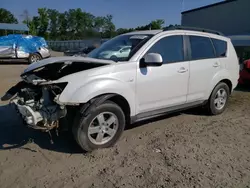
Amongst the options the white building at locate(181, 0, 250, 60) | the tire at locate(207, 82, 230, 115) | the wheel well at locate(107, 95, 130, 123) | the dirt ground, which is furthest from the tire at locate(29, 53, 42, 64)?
the wheel well at locate(107, 95, 130, 123)

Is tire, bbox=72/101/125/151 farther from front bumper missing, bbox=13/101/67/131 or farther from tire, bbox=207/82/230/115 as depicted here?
tire, bbox=207/82/230/115

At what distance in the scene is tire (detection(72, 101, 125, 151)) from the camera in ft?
11.1

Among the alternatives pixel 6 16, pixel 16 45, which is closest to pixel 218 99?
pixel 16 45

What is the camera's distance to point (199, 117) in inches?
210

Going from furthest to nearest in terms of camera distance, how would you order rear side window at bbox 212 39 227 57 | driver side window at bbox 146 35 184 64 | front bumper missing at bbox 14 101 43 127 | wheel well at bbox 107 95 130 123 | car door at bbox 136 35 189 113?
rear side window at bbox 212 39 227 57 → driver side window at bbox 146 35 184 64 → car door at bbox 136 35 189 113 → wheel well at bbox 107 95 130 123 → front bumper missing at bbox 14 101 43 127

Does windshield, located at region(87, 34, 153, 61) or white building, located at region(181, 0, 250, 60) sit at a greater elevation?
white building, located at region(181, 0, 250, 60)

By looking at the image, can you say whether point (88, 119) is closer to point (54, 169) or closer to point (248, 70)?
point (54, 169)

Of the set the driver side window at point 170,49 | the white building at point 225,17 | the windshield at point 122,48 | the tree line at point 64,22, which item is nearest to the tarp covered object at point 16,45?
the windshield at point 122,48

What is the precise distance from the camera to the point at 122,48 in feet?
14.5

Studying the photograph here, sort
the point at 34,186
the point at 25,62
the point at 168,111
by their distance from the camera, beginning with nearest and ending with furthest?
the point at 34,186
the point at 168,111
the point at 25,62

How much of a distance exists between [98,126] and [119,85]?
68 centimetres

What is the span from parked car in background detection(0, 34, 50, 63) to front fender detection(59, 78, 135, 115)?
13.7 metres

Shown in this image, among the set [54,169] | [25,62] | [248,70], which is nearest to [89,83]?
[54,169]

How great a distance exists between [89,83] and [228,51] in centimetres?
360
